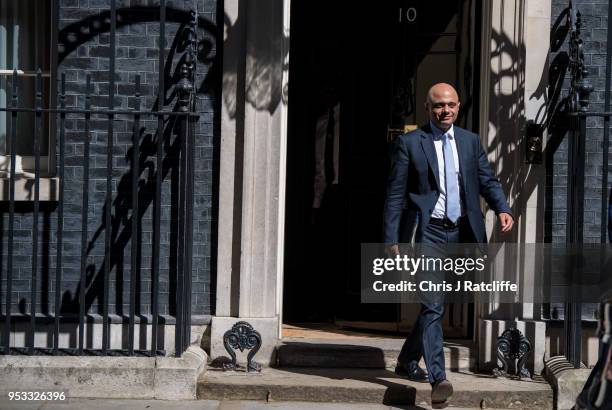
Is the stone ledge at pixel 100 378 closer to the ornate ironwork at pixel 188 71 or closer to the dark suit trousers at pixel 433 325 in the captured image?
the dark suit trousers at pixel 433 325

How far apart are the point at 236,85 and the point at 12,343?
2259 millimetres

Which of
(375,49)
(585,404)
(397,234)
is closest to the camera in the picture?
(585,404)

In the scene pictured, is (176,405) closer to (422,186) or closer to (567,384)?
(422,186)

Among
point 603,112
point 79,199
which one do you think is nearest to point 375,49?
point 603,112

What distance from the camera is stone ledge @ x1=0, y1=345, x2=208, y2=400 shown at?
6.49 metres

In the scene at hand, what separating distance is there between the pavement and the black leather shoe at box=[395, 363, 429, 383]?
203 millimetres

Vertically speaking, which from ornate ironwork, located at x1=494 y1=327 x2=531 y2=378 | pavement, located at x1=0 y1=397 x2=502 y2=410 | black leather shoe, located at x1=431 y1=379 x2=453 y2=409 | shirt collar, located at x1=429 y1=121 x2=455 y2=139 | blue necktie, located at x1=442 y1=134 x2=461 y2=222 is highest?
shirt collar, located at x1=429 y1=121 x2=455 y2=139

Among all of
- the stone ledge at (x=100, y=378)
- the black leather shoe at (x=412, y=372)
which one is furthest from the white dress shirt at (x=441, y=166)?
the stone ledge at (x=100, y=378)

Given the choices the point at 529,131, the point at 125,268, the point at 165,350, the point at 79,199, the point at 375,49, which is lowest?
the point at 165,350

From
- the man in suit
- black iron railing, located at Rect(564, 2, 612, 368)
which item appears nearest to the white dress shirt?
the man in suit

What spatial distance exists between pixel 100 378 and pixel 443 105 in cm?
262

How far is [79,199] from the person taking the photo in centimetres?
712

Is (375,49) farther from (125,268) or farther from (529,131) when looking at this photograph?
(125,268)

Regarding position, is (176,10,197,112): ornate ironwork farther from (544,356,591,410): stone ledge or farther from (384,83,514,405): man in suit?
(544,356,591,410): stone ledge
